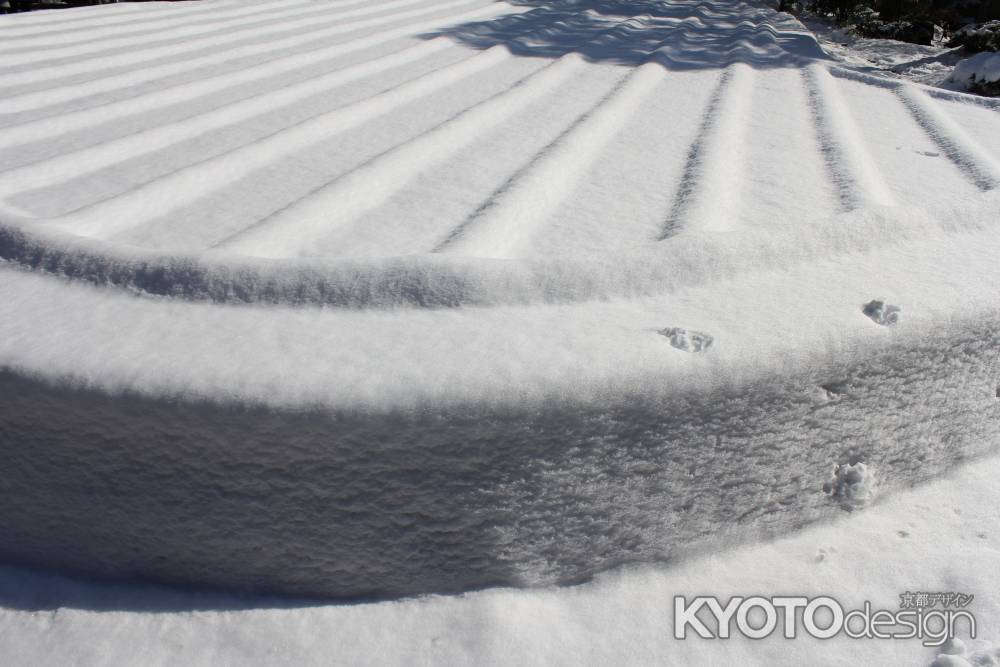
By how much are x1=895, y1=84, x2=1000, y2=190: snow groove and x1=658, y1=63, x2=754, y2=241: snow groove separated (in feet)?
2.19

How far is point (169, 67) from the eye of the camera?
11.5ft

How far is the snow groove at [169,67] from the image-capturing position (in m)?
3.00

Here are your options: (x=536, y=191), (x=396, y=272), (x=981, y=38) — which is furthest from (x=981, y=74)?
(x=396, y=272)

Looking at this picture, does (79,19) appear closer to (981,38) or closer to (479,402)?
(479,402)

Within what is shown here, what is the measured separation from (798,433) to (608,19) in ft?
14.1

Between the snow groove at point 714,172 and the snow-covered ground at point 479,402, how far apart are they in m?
0.02

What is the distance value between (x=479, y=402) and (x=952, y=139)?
2.33 metres

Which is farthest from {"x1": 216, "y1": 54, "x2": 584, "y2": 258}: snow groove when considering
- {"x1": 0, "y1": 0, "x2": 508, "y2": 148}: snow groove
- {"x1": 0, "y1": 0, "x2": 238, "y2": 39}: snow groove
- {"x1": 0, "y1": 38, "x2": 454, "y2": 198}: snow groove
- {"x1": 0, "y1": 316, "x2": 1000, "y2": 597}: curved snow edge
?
{"x1": 0, "y1": 0, "x2": 238, "y2": 39}: snow groove

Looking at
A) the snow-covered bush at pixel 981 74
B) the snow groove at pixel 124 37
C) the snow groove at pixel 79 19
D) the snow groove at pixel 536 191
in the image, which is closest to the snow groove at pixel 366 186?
the snow groove at pixel 536 191

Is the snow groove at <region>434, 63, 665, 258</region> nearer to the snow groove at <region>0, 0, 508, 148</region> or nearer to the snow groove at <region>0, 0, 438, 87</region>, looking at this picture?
the snow groove at <region>0, 0, 508, 148</region>

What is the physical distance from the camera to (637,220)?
81.5 inches

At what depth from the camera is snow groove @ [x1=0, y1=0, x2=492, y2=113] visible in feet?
9.86

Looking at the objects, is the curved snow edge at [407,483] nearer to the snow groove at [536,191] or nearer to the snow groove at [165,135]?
the snow groove at [536,191]

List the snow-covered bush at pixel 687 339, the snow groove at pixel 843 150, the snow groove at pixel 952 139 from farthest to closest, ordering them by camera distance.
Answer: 1. the snow groove at pixel 952 139
2. the snow groove at pixel 843 150
3. the snow-covered bush at pixel 687 339
